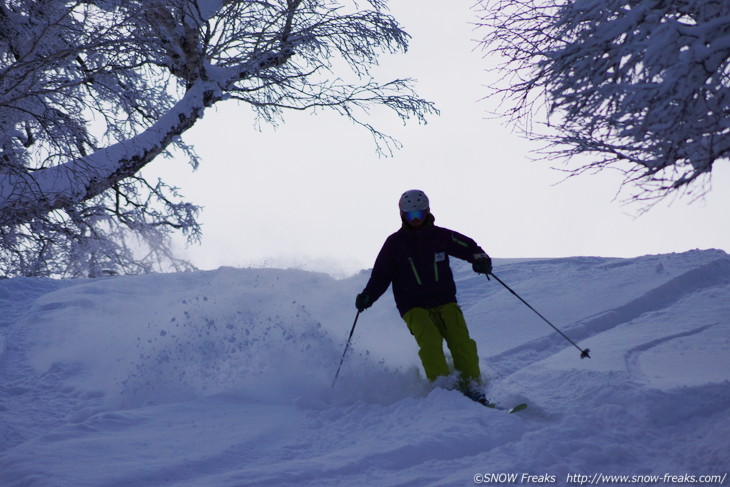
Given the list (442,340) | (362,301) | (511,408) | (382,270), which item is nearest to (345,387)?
(362,301)

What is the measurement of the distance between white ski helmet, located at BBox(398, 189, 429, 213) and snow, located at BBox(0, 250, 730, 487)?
4.34 ft

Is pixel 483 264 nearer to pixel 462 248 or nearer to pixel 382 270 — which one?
pixel 462 248

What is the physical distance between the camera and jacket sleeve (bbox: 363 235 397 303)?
5.35 m

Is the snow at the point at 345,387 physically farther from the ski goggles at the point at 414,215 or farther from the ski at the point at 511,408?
the ski goggles at the point at 414,215

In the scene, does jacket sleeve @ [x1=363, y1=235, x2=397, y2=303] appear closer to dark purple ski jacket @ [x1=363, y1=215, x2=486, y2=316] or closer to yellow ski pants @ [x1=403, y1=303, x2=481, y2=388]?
dark purple ski jacket @ [x1=363, y1=215, x2=486, y2=316]

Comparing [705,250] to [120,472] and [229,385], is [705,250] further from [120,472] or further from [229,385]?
[120,472]

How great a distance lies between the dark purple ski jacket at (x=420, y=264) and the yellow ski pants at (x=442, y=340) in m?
0.09

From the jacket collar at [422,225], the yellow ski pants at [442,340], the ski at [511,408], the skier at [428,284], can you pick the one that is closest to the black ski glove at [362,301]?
the skier at [428,284]

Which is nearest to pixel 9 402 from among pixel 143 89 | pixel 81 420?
pixel 81 420

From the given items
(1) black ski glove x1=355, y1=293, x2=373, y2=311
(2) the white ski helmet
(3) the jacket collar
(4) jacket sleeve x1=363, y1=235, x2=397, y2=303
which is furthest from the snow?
(2) the white ski helmet

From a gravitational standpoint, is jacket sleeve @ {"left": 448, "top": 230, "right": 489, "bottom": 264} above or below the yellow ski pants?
above

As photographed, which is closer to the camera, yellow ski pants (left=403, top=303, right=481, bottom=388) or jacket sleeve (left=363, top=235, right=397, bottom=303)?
yellow ski pants (left=403, top=303, right=481, bottom=388)

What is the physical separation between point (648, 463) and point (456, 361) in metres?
1.84

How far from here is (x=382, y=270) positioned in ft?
17.6
